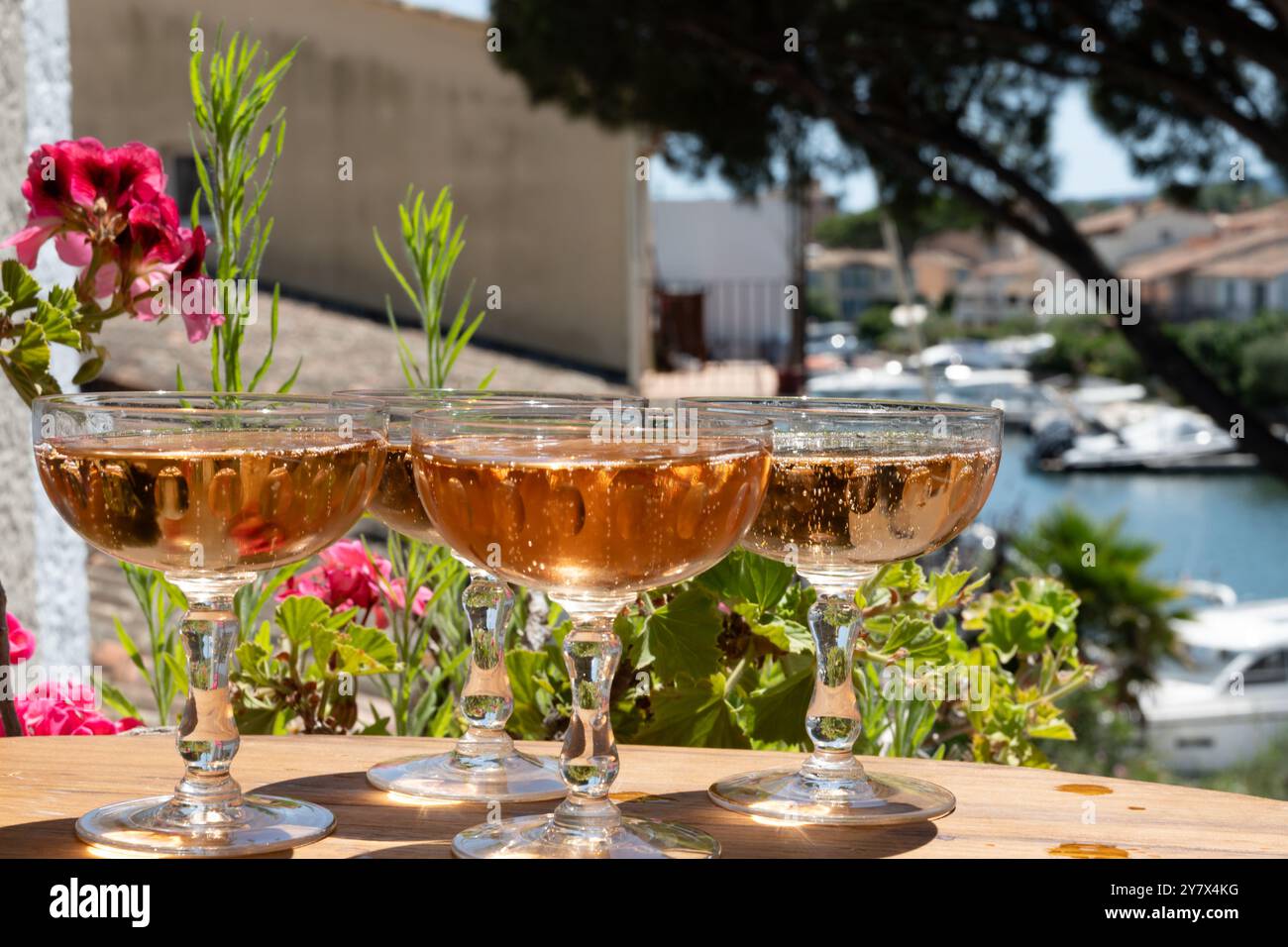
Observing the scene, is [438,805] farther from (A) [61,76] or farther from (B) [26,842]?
(A) [61,76]

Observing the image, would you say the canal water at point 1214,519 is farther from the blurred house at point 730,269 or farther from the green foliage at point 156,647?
the green foliage at point 156,647

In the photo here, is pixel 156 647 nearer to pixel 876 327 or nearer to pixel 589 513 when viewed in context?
pixel 589 513

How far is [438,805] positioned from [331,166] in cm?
1096

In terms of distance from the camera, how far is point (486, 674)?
0.96m

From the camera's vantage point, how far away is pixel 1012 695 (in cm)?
149

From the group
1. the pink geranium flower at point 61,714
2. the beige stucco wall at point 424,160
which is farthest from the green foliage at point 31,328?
the beige stucco wall at point 424,160

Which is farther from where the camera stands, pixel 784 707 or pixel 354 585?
pixel 354 585

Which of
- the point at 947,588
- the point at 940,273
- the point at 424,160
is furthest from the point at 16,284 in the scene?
the point at 940,273

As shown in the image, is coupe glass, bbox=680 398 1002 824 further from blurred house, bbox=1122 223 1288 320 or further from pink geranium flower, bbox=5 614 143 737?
blurred house, bbox=1122 223 1288 320

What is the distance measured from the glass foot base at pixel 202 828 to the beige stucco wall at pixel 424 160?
387 inches

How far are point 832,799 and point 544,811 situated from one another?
18 centimetres

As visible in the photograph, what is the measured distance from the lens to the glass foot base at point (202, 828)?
0.77 m
